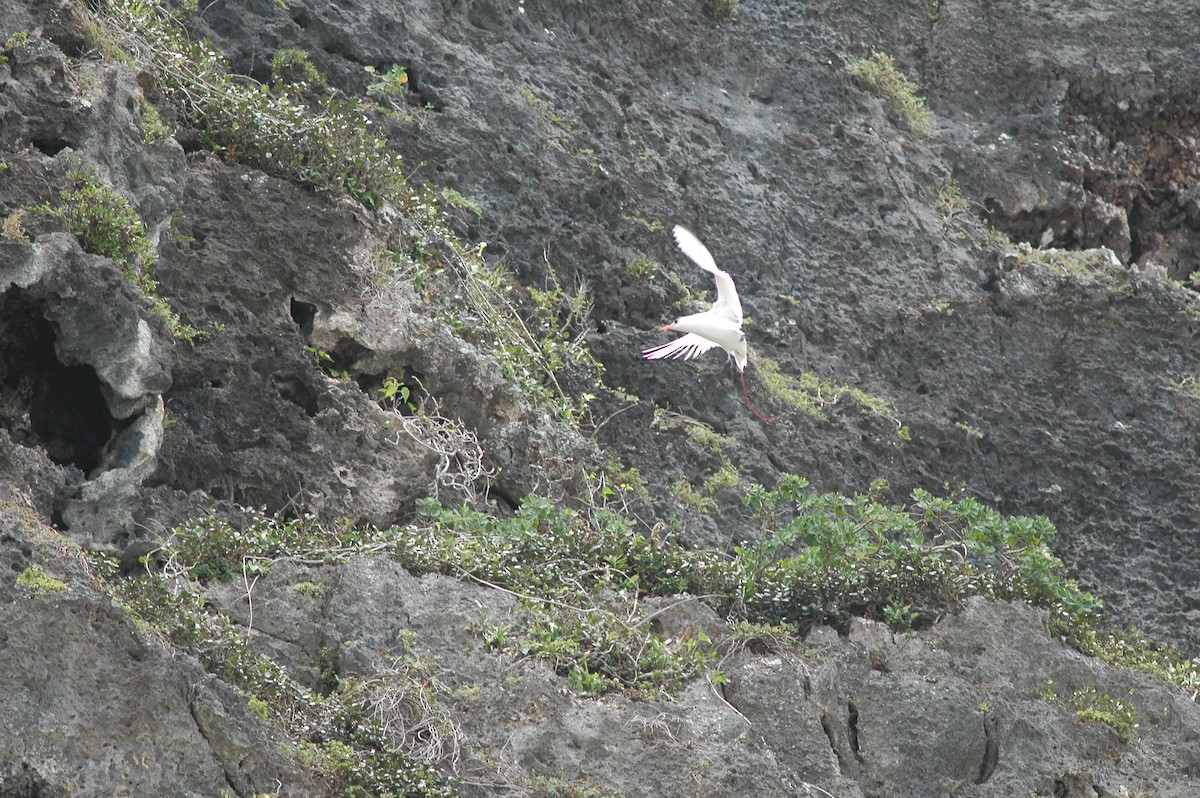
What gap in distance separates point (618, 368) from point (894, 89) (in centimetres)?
474

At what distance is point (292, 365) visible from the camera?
7965 mm

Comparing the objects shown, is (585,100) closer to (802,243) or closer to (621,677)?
(802,243)

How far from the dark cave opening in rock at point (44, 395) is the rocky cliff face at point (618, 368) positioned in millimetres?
17

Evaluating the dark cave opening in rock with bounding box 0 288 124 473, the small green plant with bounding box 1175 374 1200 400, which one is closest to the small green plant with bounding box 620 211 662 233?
the small green plant with bounding box 1175 374 1200 400

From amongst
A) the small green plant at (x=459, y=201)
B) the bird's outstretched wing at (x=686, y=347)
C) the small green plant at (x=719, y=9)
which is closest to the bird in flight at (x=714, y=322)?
the bird's outstretched wing at (x=686, y=347)

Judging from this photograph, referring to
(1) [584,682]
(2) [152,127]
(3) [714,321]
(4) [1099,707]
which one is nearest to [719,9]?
(3) [714,321]

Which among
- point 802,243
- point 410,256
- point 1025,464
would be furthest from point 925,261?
point 410,256

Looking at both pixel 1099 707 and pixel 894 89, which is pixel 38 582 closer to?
pixel 1099 707

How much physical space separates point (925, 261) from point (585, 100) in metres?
3.08

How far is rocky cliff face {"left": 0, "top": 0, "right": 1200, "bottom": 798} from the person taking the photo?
623 cm

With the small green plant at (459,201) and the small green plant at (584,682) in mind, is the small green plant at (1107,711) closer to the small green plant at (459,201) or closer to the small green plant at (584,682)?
the small green plant at (584,682)

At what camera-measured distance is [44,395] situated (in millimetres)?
6809

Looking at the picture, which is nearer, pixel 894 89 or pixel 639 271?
pixel 639 271

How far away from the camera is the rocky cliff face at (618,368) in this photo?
623cm
